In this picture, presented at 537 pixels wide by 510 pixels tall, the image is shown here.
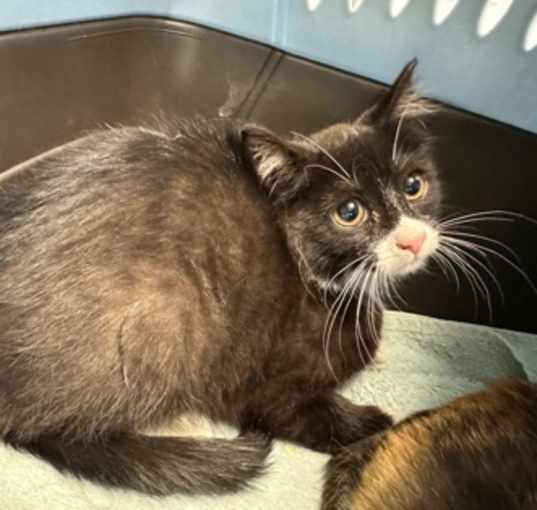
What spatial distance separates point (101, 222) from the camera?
41.6 inches

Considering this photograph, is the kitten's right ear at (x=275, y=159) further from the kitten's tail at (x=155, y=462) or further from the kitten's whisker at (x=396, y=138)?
the kitten's tail at (x=155, y=462)

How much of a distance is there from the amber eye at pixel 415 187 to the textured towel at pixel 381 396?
1.23ft

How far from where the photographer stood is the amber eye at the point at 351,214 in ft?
3.61

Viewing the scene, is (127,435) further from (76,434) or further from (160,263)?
(160,263)

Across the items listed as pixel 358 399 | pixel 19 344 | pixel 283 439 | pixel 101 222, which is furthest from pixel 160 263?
pixel 358 399

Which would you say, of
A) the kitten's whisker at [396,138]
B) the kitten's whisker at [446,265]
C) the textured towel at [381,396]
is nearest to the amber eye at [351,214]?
the kitten's whisker at [396,138]

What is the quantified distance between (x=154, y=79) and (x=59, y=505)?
3.26 ft

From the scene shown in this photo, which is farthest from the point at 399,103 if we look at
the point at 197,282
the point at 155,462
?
the point at 155,462

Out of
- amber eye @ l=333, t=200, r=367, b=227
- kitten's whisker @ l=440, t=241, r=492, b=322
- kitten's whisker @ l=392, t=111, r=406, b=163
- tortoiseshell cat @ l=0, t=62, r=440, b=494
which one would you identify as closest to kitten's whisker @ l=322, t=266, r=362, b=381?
tortoiseshell cat @ l=0, t=62, r=440, b=494

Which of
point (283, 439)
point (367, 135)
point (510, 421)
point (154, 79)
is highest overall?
point (367, 135)

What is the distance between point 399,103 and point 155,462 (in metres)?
0.68

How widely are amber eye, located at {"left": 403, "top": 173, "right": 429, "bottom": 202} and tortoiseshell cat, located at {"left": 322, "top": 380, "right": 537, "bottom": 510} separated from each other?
0.32 meters

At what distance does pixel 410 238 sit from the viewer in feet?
3.52

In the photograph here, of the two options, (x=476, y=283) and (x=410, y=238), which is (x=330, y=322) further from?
(x=476, y=283)
